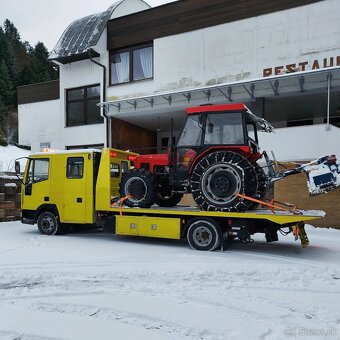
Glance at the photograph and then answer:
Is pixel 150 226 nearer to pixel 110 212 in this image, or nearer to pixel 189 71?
pixel 110 212

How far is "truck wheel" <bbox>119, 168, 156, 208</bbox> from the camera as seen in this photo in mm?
8695

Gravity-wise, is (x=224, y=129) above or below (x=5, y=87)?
below

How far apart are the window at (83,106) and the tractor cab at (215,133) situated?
A: 32.1ft

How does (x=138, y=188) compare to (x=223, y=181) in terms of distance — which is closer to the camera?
(x=223, y=181)

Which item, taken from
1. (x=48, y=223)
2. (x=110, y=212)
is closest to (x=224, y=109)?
(x=110, y=212)

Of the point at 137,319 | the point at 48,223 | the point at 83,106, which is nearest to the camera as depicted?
the point at 137,319

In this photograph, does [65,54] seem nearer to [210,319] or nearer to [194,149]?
[194,149]

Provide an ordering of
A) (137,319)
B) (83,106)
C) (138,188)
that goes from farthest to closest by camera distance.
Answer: (83,106)
(138,188)
(137,319)

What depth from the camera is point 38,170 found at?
10.2 meters

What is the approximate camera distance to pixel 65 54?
17016 millimetres

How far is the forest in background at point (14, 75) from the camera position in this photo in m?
43.3

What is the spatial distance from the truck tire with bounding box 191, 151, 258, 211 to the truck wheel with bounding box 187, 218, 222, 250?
1.05 feet

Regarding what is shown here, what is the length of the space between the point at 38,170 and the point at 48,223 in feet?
4.79

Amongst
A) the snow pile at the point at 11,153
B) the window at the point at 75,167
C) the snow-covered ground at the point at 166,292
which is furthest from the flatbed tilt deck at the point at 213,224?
the snow pile at the point at 11,153
